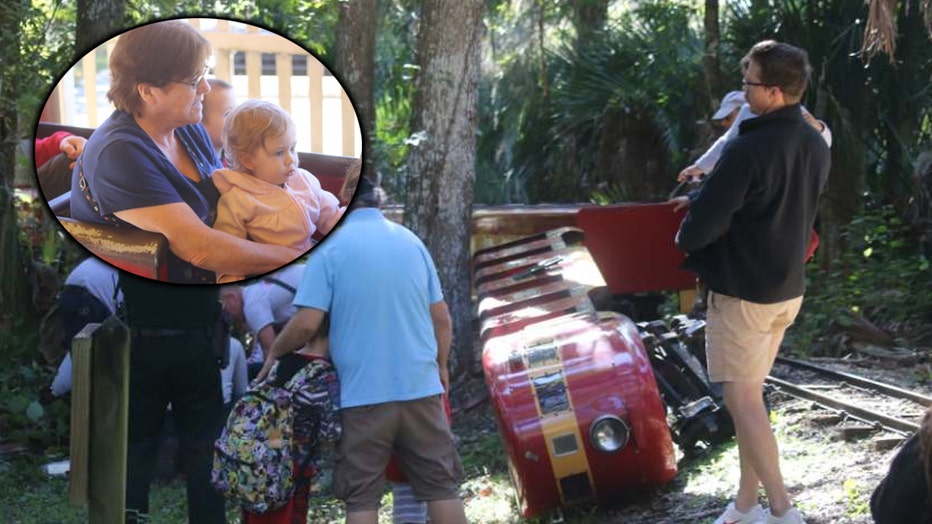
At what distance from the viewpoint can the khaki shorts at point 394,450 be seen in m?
5.08

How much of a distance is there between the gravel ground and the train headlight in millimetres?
410

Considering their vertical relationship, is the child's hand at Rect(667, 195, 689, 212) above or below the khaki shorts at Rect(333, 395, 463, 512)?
above

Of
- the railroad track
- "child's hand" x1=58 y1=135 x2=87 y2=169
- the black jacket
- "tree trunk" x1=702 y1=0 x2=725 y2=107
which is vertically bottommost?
the railroad track

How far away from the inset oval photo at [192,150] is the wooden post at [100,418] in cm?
190

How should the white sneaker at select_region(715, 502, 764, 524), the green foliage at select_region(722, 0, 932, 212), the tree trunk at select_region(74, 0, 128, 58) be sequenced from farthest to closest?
the green foliage at select_region(722, 0, 932, 212) < the tree trunk at select_region(74, 0, 128, 58) < the white sneaker at select_region(715, 502, 764, 524)

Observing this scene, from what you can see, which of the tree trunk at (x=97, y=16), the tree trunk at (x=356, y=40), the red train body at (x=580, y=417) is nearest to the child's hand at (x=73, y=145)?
the red train body at (x=580, y=417)

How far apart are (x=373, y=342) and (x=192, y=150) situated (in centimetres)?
297

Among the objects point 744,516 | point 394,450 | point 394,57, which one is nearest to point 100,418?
point 394,450

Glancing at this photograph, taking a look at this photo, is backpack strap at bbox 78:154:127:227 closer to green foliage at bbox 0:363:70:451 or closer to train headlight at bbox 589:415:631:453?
train headlight at bbox 589:415:631:453

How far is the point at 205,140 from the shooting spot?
7.02ft

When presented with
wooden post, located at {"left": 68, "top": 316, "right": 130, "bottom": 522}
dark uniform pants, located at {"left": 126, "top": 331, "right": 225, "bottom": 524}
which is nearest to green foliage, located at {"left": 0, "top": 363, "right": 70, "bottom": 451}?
dark uniform pants, located at {"left": 126, "top": 331, "right": 225, "bottom": 524}

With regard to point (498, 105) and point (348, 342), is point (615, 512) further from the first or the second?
point (498, 105)

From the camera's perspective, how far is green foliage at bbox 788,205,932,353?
11742mm

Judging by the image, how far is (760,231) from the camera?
17.1ft
